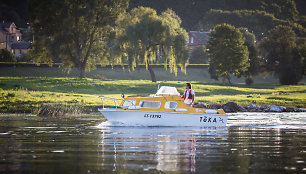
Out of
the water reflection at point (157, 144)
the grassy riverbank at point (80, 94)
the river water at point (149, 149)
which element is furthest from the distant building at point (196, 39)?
the water reflection at point (157, 144)

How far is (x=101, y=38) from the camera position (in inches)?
3492

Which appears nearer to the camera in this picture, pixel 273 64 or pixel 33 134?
pixel 33 134

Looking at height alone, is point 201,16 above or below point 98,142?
above

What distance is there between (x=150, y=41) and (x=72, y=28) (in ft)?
36.4

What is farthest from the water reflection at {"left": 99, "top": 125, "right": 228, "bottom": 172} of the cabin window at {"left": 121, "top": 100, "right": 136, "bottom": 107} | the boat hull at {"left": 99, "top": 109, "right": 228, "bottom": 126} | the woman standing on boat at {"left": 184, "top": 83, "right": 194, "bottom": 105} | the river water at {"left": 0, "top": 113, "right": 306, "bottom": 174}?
the woman standing on boat at {"left": 184, "top": 83, "right": 194, "bottom": 105}

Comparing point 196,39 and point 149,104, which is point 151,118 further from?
point 196,39

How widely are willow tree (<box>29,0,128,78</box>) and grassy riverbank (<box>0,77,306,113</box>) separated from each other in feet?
27.4

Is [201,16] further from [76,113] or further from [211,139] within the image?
[211,139]

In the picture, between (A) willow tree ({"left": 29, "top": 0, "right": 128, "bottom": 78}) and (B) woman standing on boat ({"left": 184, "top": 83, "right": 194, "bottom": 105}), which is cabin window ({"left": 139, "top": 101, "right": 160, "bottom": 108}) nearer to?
(B) woman standing on boat ({"left": 184, "top": 83, "right": 194, "bottom": 105})

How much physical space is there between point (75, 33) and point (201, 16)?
10616 centimetres

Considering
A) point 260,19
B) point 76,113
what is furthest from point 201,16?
point 76,113

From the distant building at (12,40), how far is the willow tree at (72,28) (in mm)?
67994

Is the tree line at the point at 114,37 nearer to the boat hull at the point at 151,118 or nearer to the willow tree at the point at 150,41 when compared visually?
the willow tree at the point at 150,41

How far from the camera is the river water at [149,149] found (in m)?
16.8
